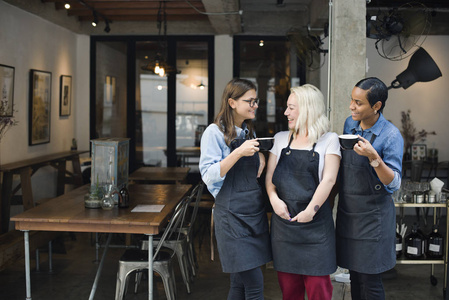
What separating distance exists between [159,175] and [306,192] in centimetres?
428

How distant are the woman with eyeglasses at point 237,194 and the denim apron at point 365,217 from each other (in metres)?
0.49

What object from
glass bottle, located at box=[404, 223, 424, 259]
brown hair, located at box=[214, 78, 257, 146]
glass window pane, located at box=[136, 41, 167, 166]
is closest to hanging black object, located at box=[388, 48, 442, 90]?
glass bottle, located at box=[404, 223, 424, 259]

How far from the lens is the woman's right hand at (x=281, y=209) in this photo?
276cm

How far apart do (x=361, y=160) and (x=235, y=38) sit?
22.3 ft

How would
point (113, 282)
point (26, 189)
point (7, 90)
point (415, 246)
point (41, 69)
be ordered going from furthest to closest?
point (41, 69), point (7, 90), point (26, 189), point (113, 282), point (415, 246)

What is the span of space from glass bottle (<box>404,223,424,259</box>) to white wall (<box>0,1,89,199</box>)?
4.88 metres

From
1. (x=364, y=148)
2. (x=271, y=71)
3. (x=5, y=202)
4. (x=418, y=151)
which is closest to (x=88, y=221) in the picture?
(x=364, y=148)

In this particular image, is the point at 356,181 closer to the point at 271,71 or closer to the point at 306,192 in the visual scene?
the point at 306,192

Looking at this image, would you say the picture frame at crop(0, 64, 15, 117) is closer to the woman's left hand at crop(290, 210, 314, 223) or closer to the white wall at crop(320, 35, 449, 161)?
the woman's left hand at crop(290, 210, 314, 223)

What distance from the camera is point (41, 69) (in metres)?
7.62

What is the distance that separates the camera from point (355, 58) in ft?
14.5

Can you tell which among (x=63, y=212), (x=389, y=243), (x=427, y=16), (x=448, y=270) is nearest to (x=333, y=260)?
(x=389, y=243)

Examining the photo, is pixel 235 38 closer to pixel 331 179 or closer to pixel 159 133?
pixel 159 133

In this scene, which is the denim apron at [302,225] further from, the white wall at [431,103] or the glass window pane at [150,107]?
the glass window pane at [150,107]
